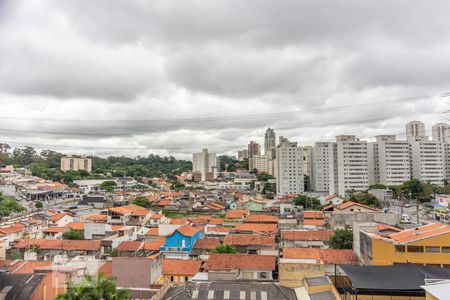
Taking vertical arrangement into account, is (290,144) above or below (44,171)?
above

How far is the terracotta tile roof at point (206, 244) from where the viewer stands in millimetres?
12453

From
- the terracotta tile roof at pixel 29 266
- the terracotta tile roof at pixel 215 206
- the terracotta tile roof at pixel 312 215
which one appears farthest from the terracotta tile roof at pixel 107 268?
the terracotta tile roof at pixel 215 206

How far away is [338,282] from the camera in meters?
7.64

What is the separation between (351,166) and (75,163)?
38238 millimetres

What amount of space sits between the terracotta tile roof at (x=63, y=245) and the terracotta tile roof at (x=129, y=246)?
0.92 m

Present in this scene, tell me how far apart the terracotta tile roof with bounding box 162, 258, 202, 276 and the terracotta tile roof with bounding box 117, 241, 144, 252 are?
7.41ft

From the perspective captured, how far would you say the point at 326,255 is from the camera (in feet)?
33.5

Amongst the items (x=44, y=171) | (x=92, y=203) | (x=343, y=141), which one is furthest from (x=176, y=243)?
(x=44, y=171)

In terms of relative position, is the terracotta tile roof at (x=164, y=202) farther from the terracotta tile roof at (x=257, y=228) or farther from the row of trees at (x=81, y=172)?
the row of trees at (x=81, y=172)

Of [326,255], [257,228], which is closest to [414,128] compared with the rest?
[257,228]

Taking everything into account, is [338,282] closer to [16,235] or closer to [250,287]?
[250,287]

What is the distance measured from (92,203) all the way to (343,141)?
78.3 ft

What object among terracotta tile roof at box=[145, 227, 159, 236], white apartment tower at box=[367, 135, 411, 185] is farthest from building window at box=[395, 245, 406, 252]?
white apartment tower at box=[367, 135, 411, 185]

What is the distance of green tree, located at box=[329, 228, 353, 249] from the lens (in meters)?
11.7
